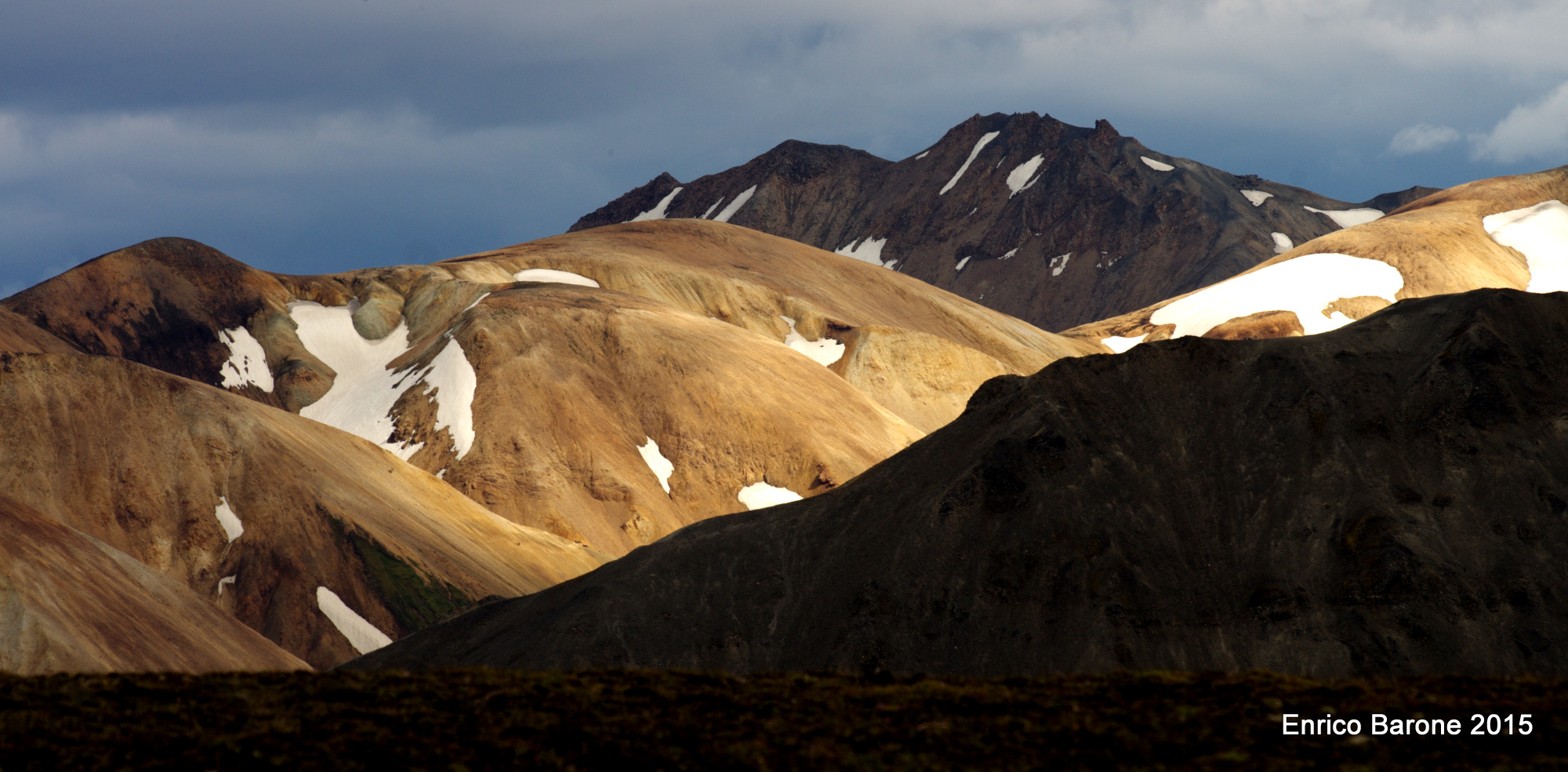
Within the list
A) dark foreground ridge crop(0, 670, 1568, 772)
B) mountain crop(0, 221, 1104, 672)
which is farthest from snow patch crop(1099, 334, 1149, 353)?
dark foreground ridge crop(0, 670, 1568, 772)

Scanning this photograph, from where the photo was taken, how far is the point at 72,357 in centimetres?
7425

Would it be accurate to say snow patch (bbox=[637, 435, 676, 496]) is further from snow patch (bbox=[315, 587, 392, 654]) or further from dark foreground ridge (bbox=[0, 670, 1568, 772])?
dark foreground ridge (bbox=[0, 670, 1568, 772])

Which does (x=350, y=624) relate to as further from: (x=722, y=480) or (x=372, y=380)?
(x=372, y=380)

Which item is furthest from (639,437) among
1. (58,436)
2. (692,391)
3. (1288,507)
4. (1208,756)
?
(1208,756)

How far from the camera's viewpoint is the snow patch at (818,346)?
122 meters

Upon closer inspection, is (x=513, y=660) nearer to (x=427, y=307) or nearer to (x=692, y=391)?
(x=692, y=391)

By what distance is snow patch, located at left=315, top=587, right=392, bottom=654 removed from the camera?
6556 cm

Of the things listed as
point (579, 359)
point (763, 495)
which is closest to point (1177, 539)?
point (763, 495)

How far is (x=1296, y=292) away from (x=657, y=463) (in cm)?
8710

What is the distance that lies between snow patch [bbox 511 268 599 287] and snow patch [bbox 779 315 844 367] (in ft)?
62.4

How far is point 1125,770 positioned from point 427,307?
108 m

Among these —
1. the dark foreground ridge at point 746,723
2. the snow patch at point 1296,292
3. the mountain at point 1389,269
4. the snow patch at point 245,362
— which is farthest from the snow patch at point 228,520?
the mountain at point 1389,269

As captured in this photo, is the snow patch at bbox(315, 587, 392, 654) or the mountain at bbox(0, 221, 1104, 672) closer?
the snow patch at bbox(315, 587, 392, 654)

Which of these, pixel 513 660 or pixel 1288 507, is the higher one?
pixel 1288 507
